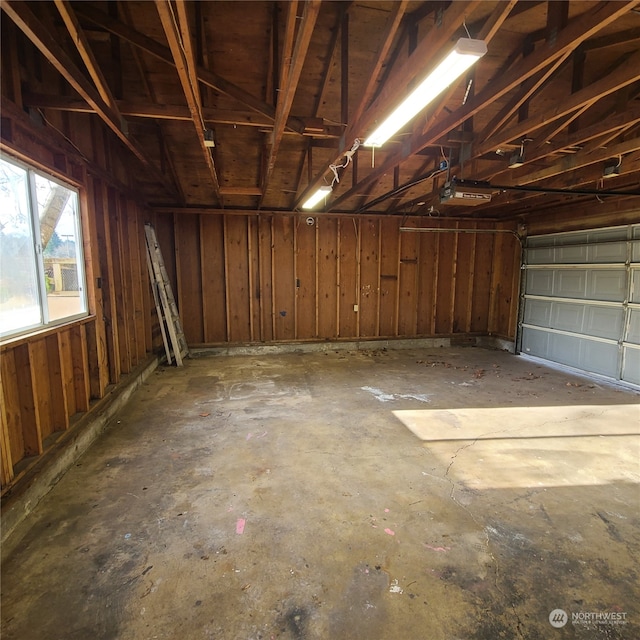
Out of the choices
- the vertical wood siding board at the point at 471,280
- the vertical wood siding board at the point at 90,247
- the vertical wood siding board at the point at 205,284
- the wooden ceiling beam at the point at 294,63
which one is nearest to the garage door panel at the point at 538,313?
the vertical wood siding board at the point at 471,280

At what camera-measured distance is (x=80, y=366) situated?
3.29 m

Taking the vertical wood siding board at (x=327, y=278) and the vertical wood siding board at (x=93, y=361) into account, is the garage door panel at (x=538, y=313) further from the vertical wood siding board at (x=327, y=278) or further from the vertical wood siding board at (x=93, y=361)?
the vertical wood siding board at (x=93, y=361)

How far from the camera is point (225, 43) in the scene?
2.83m

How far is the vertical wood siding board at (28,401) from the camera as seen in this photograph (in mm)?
2449

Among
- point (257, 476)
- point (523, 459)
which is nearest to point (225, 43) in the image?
point (257, 476)

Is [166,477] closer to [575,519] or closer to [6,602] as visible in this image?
[6,602]

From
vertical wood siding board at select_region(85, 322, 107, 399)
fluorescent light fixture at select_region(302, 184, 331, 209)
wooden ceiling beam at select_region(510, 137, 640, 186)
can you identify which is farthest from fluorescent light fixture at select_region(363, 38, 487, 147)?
vertical wood siding board at select_region(85, 322, 107, 399)

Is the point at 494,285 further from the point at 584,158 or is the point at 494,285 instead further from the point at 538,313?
A: the point at 584,158

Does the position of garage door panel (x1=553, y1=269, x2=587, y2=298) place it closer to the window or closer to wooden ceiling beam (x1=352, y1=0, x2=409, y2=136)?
wooden ceiling beam (x1=352, y1=0, x2=409, y2=136)

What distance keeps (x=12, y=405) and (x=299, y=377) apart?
3529 mm

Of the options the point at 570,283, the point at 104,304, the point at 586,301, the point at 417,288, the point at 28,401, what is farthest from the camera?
the point at 417,288

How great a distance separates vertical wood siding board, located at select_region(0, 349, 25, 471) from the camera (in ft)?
7.46

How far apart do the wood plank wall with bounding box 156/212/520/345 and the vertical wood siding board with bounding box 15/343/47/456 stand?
13.8 ft

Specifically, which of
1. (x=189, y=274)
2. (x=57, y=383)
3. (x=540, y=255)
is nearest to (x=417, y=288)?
(x=540, y=255)
